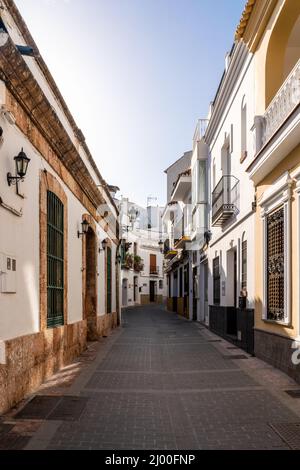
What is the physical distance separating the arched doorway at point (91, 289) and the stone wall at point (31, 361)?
381cm

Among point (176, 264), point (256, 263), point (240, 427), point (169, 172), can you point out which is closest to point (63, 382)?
point (240, 427)

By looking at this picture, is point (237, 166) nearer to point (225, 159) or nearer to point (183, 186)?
point (225, 159)

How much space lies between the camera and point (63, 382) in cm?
780

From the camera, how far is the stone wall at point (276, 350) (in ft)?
26.1

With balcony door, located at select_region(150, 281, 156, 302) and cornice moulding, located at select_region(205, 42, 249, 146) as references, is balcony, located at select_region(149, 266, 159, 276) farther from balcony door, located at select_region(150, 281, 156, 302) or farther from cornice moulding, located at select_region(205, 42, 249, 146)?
cornice moulding, located at select_region(205, 42, 249, 146)

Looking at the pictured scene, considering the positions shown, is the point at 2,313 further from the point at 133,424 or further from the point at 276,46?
the point at 276,46

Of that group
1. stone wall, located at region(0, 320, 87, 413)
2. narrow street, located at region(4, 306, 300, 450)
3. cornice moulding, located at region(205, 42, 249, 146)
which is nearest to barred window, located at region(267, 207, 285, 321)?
narrow street, located at region(4, 306, 300, 450)

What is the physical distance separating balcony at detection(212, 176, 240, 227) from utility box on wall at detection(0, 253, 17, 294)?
7648 millimetres

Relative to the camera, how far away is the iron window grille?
8.49m

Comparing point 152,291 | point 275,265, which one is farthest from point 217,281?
point 152,291

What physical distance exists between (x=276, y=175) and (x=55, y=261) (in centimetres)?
426

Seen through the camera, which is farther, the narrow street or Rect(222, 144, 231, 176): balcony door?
Rect(222, 144, 231, 176): balcony door

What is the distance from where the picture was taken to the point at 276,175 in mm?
9039
